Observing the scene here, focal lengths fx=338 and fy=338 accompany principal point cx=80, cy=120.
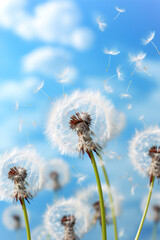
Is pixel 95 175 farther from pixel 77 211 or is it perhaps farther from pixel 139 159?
pixel 77 211

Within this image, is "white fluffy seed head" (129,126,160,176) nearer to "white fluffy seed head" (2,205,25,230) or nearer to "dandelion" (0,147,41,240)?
"dandelion" (0,147,41,240)

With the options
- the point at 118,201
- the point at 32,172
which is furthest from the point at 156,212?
the point at 32,172

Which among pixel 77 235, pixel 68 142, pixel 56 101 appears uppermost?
pixel 56 101

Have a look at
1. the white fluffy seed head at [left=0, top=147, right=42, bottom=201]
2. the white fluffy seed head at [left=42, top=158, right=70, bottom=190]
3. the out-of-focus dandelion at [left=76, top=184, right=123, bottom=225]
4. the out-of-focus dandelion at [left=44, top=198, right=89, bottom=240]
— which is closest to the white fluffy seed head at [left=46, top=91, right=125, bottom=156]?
the white fluffy seed head at [left=0, top=147, right=42, bottom=201]

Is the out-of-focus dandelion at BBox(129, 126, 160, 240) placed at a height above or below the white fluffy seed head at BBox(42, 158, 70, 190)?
below

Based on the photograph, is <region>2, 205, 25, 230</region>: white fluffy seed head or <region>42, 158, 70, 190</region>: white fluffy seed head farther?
<region>2, 205, 25, 230</region>: white fluffy seed head

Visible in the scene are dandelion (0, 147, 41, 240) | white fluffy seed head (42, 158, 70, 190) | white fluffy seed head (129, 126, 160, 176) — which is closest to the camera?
dandelion (0, 147, 41, 240)

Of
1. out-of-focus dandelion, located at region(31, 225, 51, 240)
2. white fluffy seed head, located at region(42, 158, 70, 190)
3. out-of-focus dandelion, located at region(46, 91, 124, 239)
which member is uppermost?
white fluffy seed head, located at region(42, 158, 70, 190)

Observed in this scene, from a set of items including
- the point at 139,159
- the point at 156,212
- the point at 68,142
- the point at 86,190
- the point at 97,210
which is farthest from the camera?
the point at 156,212
